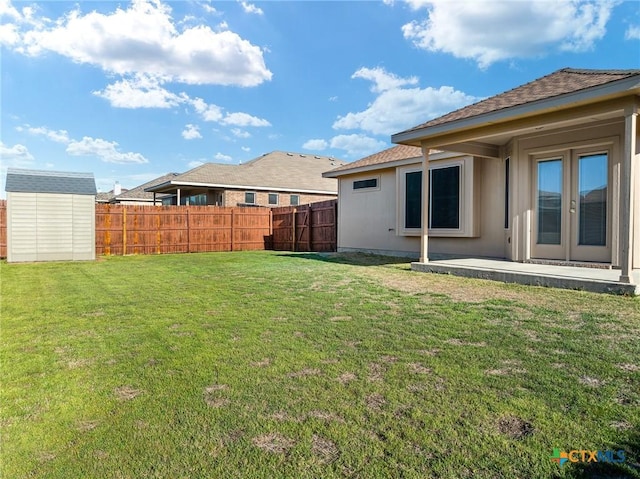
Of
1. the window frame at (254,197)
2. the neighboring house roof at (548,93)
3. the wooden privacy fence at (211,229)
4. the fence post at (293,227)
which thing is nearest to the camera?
the neighboring house roof at (548,93)

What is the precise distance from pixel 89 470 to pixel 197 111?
2626cm

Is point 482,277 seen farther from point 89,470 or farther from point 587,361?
point 89,470

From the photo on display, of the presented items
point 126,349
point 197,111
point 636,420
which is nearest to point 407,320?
point 636,420

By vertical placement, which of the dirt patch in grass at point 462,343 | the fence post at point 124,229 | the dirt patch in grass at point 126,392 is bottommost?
the dirt patch in grass at point 126,392

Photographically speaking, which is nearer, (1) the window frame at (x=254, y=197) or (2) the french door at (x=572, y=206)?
(2) the french door at (x=572, y=206)

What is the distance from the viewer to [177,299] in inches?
243

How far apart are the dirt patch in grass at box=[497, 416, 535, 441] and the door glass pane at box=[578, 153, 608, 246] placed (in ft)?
21.8

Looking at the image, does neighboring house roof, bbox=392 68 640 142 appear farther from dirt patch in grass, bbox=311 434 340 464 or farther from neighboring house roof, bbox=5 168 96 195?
neighboring house roof, bbox=5 168 96 195

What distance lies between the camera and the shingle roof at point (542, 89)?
638cm

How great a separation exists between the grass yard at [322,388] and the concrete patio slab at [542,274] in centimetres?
50

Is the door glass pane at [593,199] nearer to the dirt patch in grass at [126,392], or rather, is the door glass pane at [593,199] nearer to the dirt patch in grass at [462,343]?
the dirt patch in grass at [462,343]

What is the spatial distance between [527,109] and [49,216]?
1387cm

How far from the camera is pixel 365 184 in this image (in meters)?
13.7

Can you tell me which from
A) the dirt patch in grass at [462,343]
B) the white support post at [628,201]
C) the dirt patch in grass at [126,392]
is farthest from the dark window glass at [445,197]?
the dirt patch in grass at [126,392]
